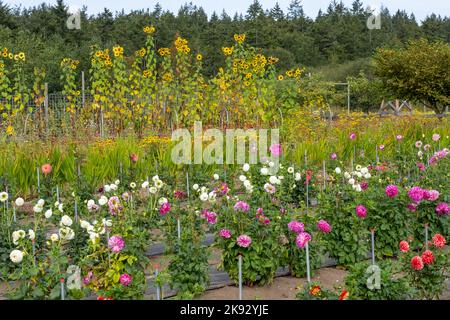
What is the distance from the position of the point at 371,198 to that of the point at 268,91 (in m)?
5.01

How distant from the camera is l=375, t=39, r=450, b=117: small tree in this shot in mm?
15180

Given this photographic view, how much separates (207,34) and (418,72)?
2006 centimetres

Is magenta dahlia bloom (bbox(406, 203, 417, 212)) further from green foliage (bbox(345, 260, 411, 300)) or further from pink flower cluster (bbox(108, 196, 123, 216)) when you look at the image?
pink flower cluster (bbox(108, 196, 123, 216))

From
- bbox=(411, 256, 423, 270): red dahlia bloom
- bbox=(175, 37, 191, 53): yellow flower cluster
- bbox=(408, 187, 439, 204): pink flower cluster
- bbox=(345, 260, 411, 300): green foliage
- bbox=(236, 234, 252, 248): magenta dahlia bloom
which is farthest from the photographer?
A: bbox=(175, 37, 191, 53): yellow flower cluster

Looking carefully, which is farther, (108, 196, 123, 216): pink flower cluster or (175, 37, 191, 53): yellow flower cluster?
(175, 37, 191, 53): yellow flower cluster

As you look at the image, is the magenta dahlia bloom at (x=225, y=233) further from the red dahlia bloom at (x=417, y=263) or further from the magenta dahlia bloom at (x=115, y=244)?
the red dahlia bloom at (x=417, y=263)

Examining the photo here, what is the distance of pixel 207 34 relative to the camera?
33500 millimetres

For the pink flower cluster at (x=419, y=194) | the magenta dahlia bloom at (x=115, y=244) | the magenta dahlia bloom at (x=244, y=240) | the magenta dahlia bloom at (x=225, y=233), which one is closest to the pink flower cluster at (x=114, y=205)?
the magenta dahlia bloom at (x=115, y=244)

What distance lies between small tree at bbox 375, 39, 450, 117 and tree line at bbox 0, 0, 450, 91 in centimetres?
1178

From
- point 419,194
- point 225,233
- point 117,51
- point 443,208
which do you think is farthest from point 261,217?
point 117,51

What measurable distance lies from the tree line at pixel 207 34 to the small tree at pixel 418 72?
11.8 meters

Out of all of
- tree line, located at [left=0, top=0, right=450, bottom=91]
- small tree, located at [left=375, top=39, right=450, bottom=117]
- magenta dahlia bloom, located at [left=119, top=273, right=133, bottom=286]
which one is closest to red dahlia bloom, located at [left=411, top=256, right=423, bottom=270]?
magenta dahlia bloom, located at [left=119, top=273, right=133, bottom=286]

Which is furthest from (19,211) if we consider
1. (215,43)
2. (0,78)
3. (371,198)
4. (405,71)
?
(215,43)
